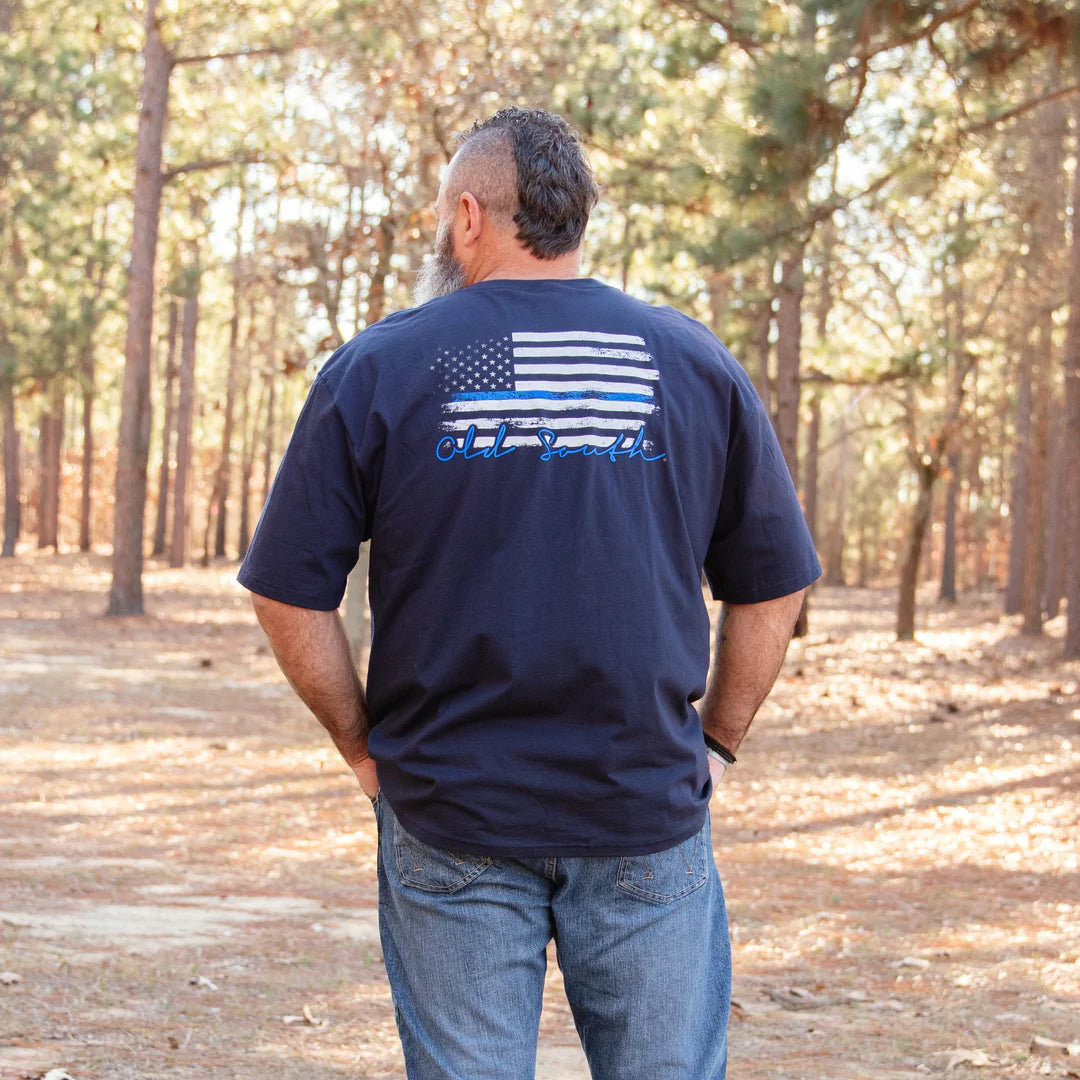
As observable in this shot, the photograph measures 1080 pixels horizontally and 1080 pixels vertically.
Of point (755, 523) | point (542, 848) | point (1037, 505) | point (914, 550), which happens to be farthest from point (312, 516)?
point (1037, 505)

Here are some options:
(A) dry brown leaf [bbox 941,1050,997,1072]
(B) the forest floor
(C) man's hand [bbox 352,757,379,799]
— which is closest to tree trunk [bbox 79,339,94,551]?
(B) the forest floor

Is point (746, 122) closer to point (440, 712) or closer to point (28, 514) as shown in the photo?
point (440, 712)

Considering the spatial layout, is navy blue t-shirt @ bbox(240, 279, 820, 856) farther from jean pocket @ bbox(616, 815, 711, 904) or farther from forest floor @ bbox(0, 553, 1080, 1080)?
forest floor @ bbox(0, 553, 1080, 1080)

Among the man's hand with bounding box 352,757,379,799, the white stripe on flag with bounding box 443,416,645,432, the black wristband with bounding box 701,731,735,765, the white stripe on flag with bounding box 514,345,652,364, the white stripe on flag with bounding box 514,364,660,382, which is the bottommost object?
the man's hand with bounding box 352,757,379,799

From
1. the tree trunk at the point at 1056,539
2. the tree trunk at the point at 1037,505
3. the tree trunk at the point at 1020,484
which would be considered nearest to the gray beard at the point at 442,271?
the tree trunk at the point at 1037,505

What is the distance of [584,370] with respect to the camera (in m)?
2.05

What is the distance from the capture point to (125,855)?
6.91 m

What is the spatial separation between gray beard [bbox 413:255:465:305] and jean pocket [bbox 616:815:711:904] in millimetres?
901

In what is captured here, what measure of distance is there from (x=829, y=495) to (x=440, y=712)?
54412 mm

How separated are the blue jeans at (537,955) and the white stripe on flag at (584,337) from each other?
737 millimetres

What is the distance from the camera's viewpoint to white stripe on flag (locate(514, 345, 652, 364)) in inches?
80.8

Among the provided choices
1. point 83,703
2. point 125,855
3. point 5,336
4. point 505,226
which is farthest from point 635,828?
point 5,336

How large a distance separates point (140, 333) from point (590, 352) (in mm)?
17410

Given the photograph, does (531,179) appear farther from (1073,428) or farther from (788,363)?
(788,363)
